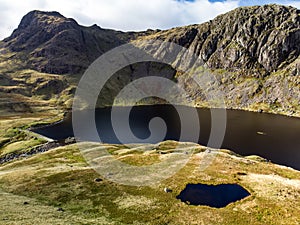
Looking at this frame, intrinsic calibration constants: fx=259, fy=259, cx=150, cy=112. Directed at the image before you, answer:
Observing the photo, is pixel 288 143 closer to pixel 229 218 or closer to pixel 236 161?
pixel 236 161

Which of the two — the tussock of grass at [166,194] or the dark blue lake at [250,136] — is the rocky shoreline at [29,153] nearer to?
the dark blue lake at [250,136]

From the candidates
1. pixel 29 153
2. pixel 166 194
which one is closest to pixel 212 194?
pixel 166 194

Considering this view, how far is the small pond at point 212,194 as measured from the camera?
4938 cm

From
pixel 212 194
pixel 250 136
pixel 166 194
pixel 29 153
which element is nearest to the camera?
pixel 166 194

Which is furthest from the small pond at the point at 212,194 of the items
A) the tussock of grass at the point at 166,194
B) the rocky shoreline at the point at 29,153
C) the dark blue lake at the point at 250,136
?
the rocky shoreline at the point at 29,153

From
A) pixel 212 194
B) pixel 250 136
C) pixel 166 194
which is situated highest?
pixel 166 194

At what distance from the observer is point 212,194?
53094mm

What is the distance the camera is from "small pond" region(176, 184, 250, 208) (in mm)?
49375

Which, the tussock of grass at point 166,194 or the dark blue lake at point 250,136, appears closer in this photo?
the tussock of grass at point 166,194

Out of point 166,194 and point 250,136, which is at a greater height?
point 166,194

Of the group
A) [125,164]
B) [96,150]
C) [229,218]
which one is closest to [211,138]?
[96,150]

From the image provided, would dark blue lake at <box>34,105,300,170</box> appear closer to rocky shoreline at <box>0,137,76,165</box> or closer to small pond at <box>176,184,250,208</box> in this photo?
rocky shoreline at <box>0,137,76,165</box>

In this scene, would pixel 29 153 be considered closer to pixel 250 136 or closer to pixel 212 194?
pixel 212 194

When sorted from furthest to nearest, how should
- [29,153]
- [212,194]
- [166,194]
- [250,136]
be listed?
[250,136] < [29,153] < [212,194] < [166,194]
